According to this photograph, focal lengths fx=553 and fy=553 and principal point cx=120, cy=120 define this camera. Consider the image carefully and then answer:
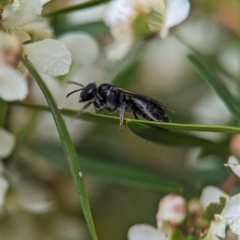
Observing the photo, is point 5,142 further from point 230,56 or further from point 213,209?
point 230,56

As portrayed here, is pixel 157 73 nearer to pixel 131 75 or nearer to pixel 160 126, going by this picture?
pixel 131 75

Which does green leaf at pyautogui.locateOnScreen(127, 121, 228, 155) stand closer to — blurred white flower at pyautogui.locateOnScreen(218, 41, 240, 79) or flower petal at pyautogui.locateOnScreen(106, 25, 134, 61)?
flower petal at pyautogui.locateOnScreen(106, 25, 134, 61)

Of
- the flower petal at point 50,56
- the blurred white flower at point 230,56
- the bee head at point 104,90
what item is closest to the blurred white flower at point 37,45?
the flower petal at point 50,56

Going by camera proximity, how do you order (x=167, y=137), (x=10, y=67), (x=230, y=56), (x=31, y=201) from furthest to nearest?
(x=230, y=56)
(x=31, y=201)
(x=167, y=137)
(x=10, y=67)

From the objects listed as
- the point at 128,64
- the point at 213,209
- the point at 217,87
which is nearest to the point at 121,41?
the point at 128,64

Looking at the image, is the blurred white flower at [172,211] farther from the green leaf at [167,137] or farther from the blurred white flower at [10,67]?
the blurred white flower at [10,67]

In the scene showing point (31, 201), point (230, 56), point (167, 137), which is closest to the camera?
point (167, 137)

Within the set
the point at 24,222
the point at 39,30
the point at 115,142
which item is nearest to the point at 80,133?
the point at 115,142
